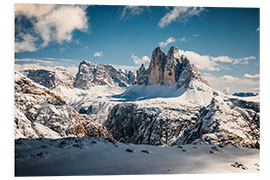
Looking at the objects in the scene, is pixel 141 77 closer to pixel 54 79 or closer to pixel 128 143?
pixel 54 79

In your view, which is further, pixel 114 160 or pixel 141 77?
pixel 141 77

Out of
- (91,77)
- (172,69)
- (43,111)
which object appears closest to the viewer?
(43,111)

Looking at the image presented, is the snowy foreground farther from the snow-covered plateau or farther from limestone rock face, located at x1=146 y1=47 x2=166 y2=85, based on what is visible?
limestone rock face, located at x1=146 y1=47 x2=166 y2=85

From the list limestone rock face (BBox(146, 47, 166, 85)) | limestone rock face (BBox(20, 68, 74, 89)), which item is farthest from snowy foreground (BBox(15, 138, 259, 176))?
limestone rock face (BBox(20, 68, 74, 89))

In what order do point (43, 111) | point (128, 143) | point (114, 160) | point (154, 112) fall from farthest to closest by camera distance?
point (154, 112), point (43, 111), point (128, 143), point (114, 160)

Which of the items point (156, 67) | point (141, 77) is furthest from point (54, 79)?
point (156, 67)

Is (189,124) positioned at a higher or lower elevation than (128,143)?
lower
